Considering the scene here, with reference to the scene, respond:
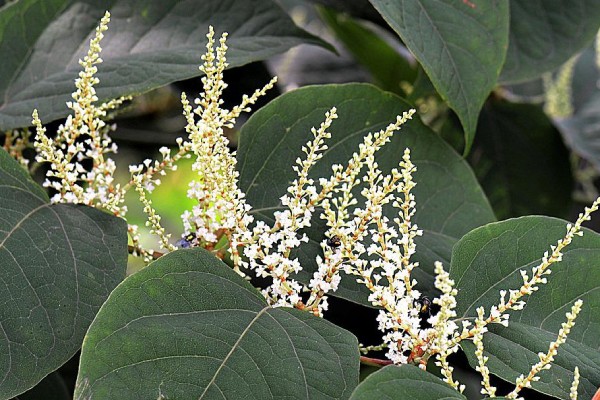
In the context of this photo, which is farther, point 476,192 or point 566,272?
point 476,192

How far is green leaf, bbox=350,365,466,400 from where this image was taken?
427mm

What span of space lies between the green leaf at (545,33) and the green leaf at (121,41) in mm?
230

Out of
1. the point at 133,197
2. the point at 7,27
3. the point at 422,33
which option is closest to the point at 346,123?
the point at 422,33

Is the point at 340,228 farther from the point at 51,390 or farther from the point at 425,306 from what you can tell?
the point at 51,390

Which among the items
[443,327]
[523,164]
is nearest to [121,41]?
[443,327]

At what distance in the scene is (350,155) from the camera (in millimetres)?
659

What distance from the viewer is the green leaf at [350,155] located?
630 millimetres

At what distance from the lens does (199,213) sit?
0.56 metres

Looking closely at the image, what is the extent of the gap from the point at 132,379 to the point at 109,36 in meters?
0.38

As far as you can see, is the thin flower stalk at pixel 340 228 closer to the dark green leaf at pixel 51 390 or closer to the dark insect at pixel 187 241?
the dark insect at pixel 187 241

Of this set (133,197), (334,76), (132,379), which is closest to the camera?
(132,379)

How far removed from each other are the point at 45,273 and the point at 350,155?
0.85 feet

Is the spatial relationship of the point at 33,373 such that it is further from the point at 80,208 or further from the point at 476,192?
the point at 476,192

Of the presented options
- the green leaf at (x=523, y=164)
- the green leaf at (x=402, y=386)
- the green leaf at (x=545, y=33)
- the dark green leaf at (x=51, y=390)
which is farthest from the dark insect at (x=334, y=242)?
the green leaf at (x=523, y=164)
